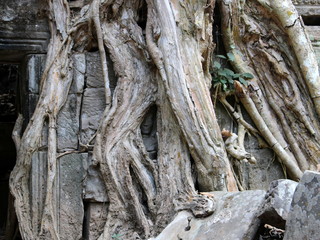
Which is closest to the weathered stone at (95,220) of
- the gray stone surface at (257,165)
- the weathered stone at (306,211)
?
the gray stone surface at (257,165)

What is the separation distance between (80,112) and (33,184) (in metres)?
0.59

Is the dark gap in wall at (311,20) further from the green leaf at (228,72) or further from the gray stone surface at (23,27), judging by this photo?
the gray stone surface at (23,27)

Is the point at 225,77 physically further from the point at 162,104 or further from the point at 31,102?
the point at 31,102

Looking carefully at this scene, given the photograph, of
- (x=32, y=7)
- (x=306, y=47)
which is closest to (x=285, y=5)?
(x=306, y=47)

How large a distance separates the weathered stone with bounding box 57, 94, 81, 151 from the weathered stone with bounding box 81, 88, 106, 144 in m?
0.04

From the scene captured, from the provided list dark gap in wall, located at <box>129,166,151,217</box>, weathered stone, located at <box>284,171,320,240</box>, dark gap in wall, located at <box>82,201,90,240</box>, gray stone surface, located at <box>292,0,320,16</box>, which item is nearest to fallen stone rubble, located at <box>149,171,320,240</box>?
weathered stone, located at <box>284,171,320,240</box>

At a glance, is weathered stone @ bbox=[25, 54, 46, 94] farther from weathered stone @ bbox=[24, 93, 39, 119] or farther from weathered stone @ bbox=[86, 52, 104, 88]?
weathered stone @ bbox=[86, 52, 104, 88]

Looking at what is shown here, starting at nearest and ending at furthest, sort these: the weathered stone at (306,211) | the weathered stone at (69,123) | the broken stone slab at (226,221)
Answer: the weathered stone at (306,211), the broken stone slab at (226,221), the weathered stone at (69,123)

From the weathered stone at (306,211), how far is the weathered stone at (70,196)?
1.85 m

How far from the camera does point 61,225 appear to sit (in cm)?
381

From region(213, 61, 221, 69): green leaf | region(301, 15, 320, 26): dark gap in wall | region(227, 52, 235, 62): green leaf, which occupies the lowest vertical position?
region(213, 61, 221, 69): green leaf

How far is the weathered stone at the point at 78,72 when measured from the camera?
3.97m

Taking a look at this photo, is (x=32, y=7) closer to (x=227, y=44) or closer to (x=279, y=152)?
(x=227, y=44)

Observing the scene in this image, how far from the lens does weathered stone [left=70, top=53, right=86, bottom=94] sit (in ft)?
13.0
